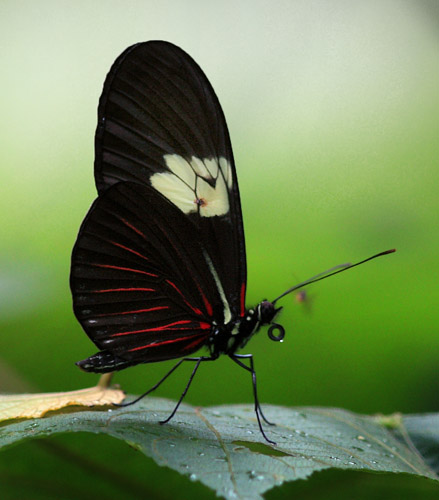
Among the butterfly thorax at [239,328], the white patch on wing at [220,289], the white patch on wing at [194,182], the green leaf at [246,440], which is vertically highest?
the white patch on wing at [194,182]

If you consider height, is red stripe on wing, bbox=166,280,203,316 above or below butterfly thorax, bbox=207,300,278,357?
above

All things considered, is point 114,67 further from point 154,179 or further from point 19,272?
point 19,272

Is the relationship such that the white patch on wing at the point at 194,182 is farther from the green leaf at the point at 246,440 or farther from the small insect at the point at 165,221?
the green leaf at the point at 246,440

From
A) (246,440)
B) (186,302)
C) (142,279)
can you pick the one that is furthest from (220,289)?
(246,440)

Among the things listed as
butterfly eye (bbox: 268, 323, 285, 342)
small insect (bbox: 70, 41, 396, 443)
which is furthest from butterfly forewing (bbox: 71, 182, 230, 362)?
butterfly eye (bbox: 268, 323, 285, 342)

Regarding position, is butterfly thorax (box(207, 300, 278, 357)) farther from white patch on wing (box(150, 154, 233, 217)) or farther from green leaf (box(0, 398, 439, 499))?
white patch on wing (box(150, 154, 233, 217))

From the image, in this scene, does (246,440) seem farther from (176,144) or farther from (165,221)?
(176,144)

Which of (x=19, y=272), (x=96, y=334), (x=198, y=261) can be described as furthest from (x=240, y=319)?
(x=19, y=272)

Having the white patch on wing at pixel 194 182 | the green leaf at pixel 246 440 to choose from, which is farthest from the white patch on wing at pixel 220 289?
the green leaf at pixel 246 440
